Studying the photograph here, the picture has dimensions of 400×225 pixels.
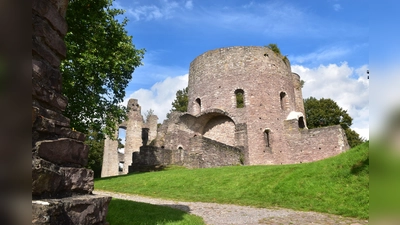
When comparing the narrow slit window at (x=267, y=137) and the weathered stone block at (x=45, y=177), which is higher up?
the narrow slit window at (x=267, y=137)

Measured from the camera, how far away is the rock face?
2.50 m

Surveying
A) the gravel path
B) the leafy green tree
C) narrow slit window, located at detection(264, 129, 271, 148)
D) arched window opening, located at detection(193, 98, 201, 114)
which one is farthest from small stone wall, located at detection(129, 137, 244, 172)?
the leafy green tree

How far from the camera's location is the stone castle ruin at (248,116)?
23.2 meters

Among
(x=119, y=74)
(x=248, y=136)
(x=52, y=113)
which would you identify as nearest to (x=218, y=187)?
(x=119, y=74)

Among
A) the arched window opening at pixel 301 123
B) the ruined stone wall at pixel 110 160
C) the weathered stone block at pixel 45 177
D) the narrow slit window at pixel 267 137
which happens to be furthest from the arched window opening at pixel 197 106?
the weathered stone block at pixel 45 177

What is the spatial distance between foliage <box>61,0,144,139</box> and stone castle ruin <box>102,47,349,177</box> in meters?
7.00

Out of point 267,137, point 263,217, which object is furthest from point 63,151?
point 267,137

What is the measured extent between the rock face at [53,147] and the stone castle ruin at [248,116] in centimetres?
1815

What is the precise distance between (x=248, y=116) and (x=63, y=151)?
71.7 feet

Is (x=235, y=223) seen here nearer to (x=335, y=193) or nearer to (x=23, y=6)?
(x=335, y=193)

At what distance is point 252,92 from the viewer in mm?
24828

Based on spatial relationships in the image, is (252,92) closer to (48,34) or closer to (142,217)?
(142,217)

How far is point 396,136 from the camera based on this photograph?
1001 millimetres

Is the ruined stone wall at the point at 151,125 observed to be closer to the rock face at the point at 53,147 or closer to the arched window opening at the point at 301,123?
the arched window opening at the point at 301,123
